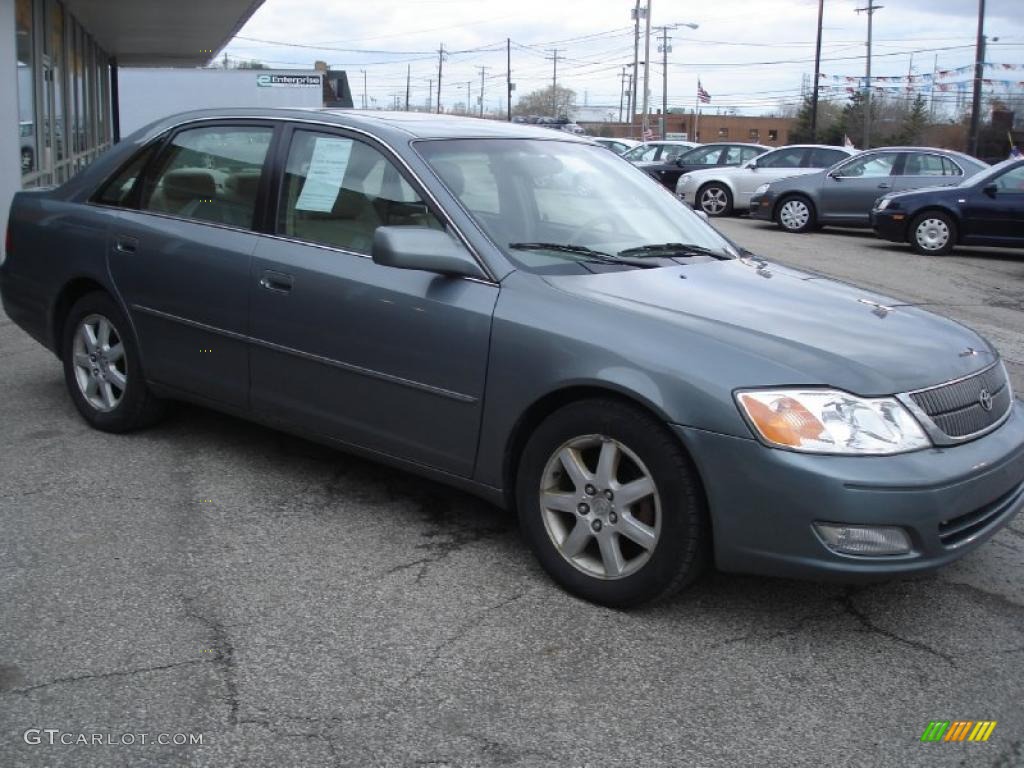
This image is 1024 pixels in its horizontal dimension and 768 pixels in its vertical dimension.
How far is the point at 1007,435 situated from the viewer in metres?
3.71

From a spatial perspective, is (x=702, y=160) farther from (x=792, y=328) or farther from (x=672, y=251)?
(x=792, y=328)

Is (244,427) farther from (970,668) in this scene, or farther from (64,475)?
(970,668)

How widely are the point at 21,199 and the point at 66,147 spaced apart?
1300 cm

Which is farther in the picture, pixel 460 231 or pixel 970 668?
pixel 460 231

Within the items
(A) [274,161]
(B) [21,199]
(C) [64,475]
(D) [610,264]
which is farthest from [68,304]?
(D) [610,264]

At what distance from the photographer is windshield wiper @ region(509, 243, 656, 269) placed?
4.16m

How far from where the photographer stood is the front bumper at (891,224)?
15922 mm

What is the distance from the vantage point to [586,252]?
4.24m

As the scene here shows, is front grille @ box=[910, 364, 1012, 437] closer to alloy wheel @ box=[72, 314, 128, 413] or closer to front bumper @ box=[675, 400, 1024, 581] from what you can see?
front bumper @ box=[675, 400, 1024, 581]

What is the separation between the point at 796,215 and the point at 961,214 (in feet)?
12.8

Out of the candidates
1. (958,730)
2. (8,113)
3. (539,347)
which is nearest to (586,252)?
(539,347)

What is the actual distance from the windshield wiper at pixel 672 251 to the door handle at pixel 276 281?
1.33 metres

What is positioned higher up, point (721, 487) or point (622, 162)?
point (622, 162)

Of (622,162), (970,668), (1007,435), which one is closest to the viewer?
(970,668)
